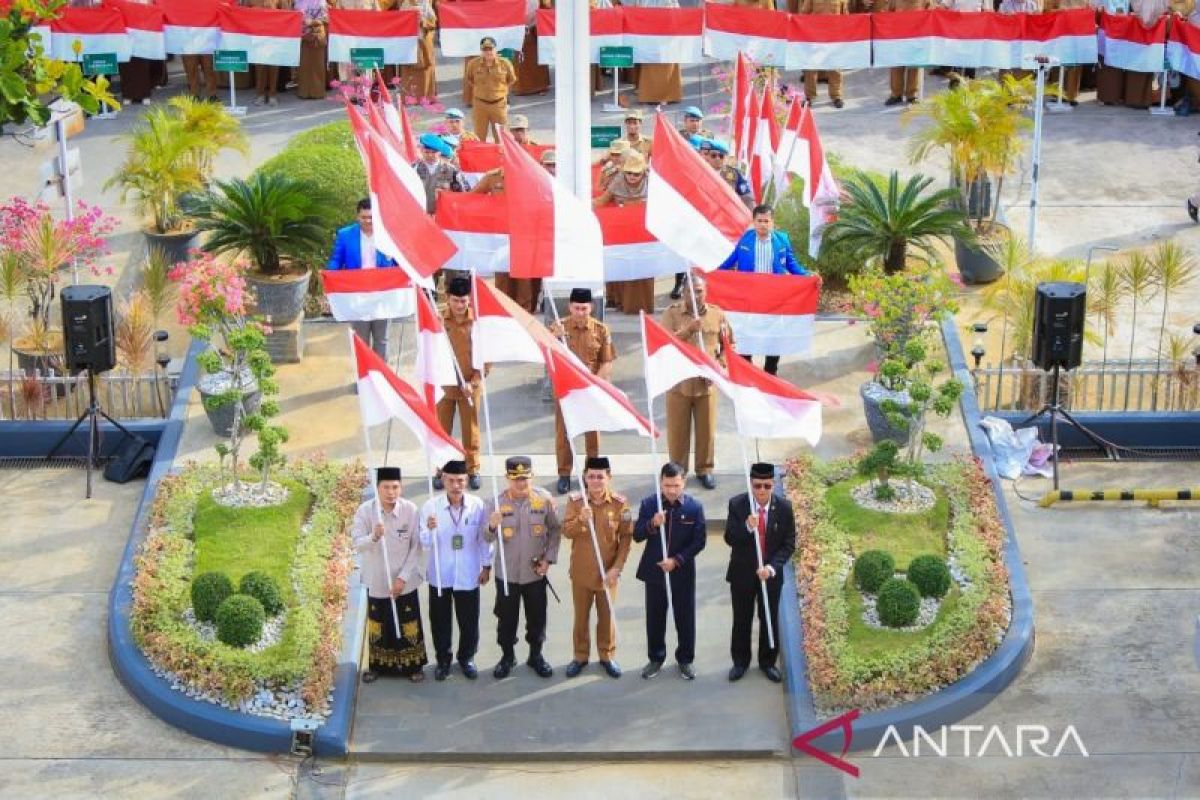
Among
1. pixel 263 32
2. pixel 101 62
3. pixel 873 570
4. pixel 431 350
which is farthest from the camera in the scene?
pixel 263 32

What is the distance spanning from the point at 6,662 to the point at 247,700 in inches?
83.3

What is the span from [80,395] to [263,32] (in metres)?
9.83

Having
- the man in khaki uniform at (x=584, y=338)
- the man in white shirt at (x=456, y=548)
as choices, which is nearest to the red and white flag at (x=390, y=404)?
the man in white shirt at (x=456, y=548)

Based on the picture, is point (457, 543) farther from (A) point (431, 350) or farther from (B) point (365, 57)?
(B) point (365, 57)

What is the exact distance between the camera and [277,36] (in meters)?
29.7

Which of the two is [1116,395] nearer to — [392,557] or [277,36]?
[392,557]

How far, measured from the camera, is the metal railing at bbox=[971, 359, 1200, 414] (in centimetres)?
2073

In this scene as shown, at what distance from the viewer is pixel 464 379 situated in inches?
752

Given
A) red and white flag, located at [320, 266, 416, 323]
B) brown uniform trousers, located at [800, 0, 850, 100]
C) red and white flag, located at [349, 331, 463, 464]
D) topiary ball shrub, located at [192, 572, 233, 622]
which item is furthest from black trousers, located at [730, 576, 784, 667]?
brown uniform trousers, located at [800, 0, 850, 100]

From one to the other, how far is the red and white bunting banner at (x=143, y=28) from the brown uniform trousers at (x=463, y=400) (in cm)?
1230

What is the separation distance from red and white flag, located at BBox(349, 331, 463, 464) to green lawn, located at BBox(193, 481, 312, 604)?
1.69 meters

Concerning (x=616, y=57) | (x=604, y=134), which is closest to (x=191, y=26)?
(x=616, y=57)

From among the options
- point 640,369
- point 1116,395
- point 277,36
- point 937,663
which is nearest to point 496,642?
point 937,663

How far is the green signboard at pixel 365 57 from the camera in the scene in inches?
1142
